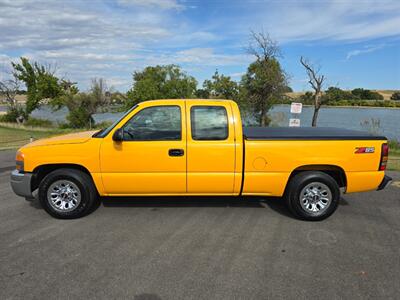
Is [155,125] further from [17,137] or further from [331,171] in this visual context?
[17,137]

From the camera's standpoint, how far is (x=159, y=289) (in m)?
2.77

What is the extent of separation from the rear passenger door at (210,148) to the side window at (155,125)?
200mm

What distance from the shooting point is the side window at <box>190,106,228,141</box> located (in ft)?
14.0

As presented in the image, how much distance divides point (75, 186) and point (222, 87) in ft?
83.5

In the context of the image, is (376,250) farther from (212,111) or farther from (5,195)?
(5,195)

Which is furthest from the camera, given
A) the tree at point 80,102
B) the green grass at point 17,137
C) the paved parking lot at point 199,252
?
the tree at point 80,102

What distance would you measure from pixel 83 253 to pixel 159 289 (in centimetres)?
122

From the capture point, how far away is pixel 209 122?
4.31 metres

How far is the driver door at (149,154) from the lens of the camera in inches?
166

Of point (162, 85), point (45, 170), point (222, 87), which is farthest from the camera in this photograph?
point (162, 85)

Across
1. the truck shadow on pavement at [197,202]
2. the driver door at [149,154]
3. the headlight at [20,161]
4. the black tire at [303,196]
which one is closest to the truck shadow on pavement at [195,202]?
the truck shadow on pavement at [197,202]

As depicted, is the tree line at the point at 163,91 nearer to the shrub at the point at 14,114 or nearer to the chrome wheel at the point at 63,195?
the shrub at the point at 14,114

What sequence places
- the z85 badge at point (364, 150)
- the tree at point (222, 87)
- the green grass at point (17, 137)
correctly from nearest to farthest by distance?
the z85 badge at point (364, 150)
the green grass at point (17, 137)
the tree at point (222, 87)

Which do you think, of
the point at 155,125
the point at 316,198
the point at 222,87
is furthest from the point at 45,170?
the point at 222,87
